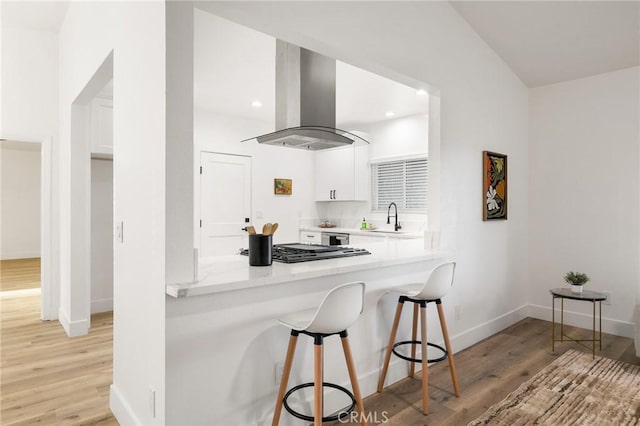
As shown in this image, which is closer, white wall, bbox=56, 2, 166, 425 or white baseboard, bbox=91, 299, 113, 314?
white wall, bbox=56, 2, 166, 425

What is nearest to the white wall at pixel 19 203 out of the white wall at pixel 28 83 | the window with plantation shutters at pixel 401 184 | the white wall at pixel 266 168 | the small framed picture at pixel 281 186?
the white wall at pixel 28 83

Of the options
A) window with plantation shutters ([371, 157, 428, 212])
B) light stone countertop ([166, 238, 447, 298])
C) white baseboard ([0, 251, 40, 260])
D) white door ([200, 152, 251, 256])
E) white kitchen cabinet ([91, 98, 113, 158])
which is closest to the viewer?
light stone countertop ([166, 238, 447, 298])

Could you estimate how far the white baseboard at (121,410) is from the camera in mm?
2092

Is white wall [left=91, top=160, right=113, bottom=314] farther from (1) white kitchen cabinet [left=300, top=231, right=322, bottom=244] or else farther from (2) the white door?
(1) white kitchen cabinet [left=300, top=231, right=322, bottom=244]

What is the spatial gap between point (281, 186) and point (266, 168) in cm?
38

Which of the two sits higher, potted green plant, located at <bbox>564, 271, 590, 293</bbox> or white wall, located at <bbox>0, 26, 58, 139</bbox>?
white wall, located at <bbox>0, 26, 58, 139</bbox>

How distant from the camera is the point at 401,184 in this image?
5.76 m

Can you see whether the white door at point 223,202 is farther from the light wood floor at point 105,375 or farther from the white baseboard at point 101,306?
the light wood floor at point 105,375

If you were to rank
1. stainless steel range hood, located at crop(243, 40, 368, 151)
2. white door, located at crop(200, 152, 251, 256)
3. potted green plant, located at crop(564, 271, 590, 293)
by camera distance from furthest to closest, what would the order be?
white door, located at crop(200, 152, 251, 256) < potted green plant, located at crop(564, 271, 590, 293) < stainless steel range hood, located at crop(243, 40, 368, 151)

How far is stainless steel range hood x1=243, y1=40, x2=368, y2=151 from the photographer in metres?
2.83

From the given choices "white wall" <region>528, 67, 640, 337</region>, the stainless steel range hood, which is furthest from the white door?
A: "white wall" <region>528, 67, 640, 337</region>

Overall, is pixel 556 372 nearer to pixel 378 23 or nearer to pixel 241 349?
pixel 241 349

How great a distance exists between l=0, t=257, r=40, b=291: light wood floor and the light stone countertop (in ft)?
17.3

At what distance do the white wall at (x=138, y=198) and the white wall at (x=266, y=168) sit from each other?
272 centimetres
